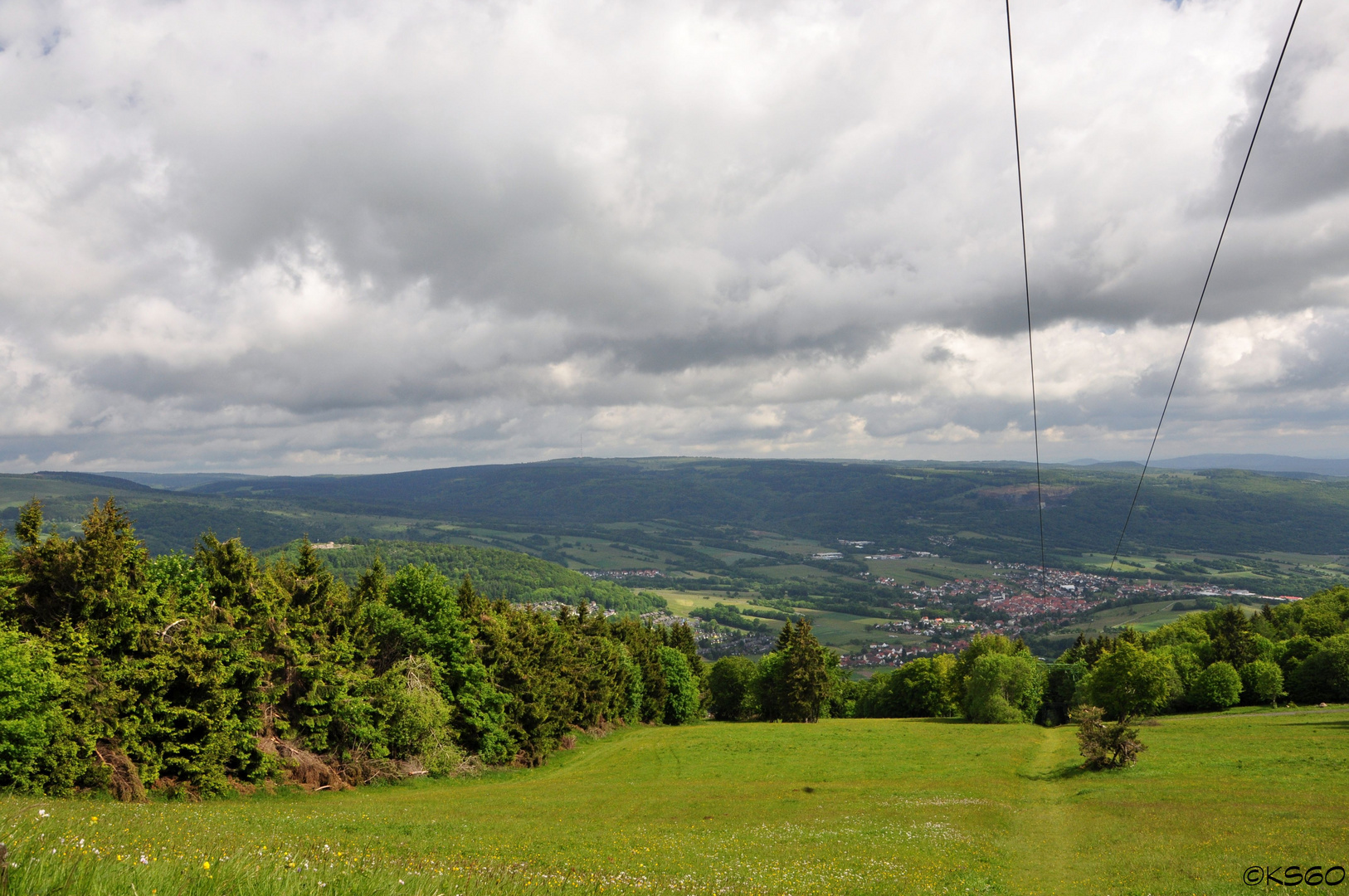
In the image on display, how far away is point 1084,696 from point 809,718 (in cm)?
3862

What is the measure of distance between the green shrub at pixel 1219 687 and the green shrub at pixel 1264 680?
5.03 ft

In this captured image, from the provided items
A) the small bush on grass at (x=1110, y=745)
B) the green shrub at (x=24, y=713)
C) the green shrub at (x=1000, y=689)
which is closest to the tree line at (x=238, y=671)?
the green shrub at (x=24, y=713)

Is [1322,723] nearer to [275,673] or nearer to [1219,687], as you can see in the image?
[1219,687]

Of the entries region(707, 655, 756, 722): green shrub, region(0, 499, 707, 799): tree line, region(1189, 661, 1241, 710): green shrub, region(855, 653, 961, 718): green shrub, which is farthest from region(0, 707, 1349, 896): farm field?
region(707, 655, 756, 722): green shrub

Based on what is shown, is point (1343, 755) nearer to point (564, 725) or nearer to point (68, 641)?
point (564, 725)

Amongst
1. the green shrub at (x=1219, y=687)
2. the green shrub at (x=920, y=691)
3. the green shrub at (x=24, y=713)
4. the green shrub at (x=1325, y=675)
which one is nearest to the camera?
the green shrub at (x=24, y=713)

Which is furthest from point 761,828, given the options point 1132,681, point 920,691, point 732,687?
point 920,691

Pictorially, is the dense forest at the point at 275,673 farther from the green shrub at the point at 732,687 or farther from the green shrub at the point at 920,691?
the green shrub at the point at 732,687

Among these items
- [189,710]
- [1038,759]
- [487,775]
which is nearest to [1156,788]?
[1038,759]

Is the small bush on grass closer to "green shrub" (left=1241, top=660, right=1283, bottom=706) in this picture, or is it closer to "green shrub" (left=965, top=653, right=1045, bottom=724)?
"green shrub" (left=965, top=653, right=1045, bottom=724)

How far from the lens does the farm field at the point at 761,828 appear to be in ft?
28.6

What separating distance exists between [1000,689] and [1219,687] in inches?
1168

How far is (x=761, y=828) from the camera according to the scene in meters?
27.4

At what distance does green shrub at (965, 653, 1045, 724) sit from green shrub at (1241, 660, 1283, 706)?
27.3 meters
